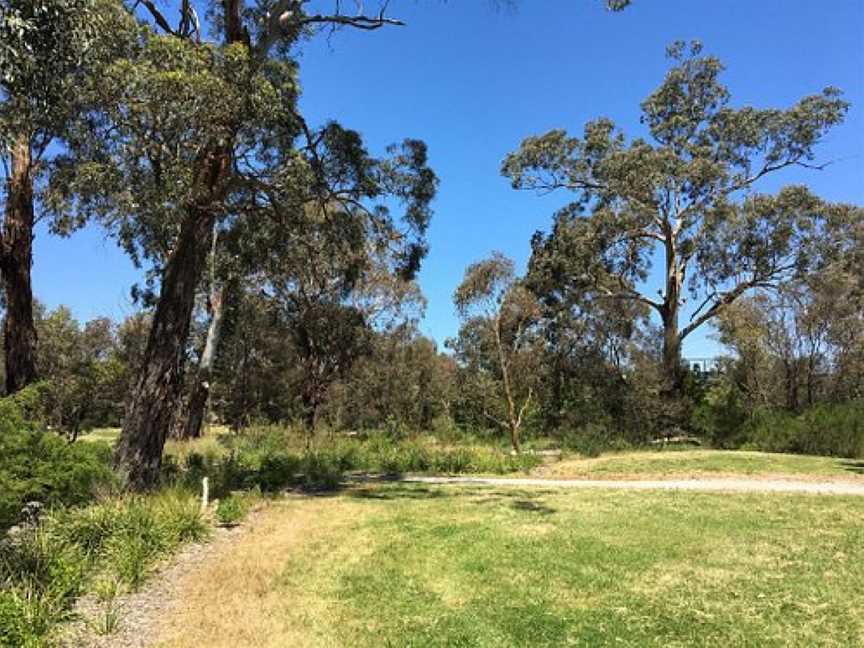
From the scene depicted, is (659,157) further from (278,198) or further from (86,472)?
(86,472)

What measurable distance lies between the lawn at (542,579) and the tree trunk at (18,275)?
6730 mm

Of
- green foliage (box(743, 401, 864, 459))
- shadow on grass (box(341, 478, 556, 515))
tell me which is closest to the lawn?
shadow on grass (box(341, 478, 556, 515))

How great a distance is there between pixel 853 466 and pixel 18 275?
59.9 ft

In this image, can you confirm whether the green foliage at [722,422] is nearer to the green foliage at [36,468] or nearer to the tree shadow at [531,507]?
the tree shadow at [531,507]

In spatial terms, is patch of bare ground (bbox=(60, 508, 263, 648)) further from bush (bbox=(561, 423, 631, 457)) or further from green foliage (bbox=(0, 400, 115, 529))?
bush (bbox=(561, 423, 631, 457))

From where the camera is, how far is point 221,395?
137ft

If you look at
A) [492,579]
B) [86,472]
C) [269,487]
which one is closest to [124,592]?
[86,472]

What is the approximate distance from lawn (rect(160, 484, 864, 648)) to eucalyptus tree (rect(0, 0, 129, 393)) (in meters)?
5.15

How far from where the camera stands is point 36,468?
24.0 feet

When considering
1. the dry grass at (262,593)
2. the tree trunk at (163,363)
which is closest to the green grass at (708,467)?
the dry grass at (262,593)

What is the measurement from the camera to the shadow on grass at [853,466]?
14394 mm

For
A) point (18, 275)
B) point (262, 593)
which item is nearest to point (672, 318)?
point (18, 275)

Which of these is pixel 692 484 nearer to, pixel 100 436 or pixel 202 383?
pixel 202 383

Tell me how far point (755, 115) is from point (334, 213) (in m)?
19.1
